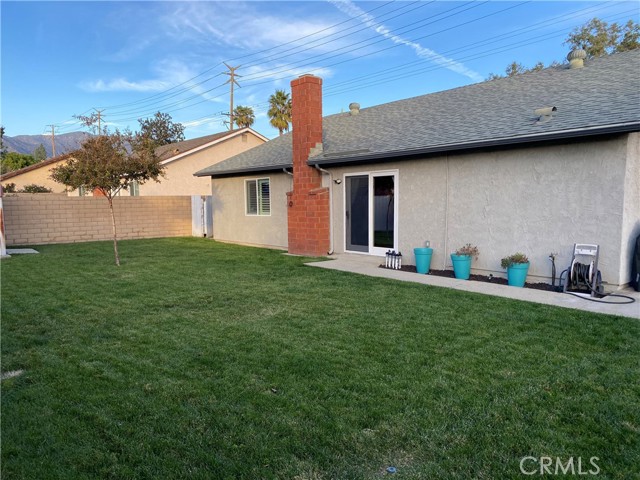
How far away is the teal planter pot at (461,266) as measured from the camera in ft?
27.4

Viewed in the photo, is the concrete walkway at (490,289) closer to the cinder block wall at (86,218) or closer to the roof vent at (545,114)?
the roof vent at (545,114)

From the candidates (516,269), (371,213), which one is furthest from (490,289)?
(371,213)

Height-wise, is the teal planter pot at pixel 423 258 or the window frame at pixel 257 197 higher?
the window frame at pixel 257 197

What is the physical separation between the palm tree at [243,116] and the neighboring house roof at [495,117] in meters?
24.9

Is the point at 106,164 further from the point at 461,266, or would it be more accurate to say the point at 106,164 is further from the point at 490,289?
the point at 490,289

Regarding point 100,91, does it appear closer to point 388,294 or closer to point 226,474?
point 388,294

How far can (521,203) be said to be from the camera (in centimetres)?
802

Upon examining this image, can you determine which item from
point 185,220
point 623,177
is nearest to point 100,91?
point 185,220

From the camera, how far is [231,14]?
1470 cm

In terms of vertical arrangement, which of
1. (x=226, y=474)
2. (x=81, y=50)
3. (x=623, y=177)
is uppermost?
(x=81, y=50)

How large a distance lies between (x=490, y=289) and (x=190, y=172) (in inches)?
753

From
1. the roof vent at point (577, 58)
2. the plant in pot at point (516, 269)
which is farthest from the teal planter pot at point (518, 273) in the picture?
the roof vent at point (577, 58)

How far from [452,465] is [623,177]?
20.4ft

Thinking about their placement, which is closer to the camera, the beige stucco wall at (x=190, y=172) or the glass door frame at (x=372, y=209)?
Result: the glass door frame at (x=372, y=209)
